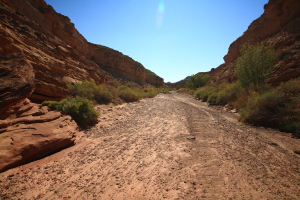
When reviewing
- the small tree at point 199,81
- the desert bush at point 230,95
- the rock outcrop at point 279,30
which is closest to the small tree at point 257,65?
the rock outcrop at point 279,30

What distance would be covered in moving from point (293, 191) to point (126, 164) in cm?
327

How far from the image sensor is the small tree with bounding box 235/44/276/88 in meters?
11.5

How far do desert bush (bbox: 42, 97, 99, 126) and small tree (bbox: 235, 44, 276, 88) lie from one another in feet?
41.1

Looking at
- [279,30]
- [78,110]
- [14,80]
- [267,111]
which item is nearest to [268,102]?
[267,111]

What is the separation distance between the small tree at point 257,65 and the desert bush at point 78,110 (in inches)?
494

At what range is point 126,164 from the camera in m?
3.47

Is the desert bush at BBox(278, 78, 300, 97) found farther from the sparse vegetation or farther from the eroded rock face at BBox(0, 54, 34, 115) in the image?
the eroded rock face at BBox(0, 54, 34, 115)

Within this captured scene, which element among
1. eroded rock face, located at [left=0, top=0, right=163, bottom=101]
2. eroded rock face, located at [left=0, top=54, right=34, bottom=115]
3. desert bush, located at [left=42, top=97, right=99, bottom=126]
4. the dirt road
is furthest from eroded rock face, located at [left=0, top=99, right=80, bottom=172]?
eroded rock face, located at [left=0, top=0, right=163, bottom=101]

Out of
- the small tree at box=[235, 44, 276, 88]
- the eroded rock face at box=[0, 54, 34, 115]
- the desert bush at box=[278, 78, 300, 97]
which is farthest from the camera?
the small tree at box=[235, 44, 276, 88]

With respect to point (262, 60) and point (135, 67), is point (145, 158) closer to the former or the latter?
point (262, 60)

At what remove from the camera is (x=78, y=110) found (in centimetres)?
644

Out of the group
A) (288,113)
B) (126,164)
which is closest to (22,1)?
(126,164)

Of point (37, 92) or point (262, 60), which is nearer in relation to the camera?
point (37, 92)

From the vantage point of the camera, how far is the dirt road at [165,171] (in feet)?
8.08
